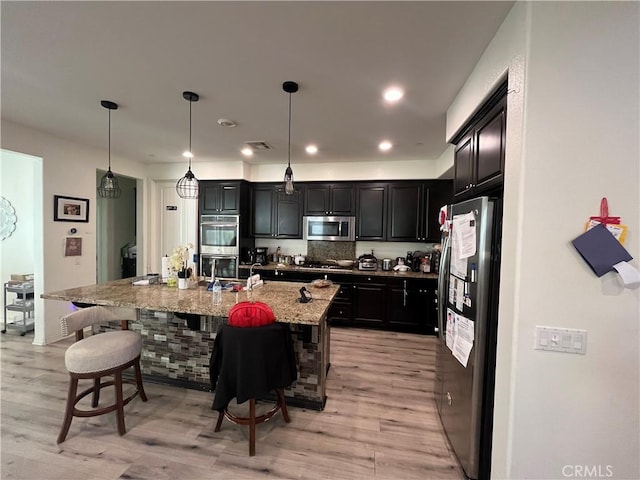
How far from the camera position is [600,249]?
3.80ft

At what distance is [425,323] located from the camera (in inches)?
159

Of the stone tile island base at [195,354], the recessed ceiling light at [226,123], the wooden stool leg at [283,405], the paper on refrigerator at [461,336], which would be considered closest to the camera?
the paper on refrigerator at [461,336]

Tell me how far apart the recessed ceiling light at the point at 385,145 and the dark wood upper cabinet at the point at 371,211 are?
79 cm

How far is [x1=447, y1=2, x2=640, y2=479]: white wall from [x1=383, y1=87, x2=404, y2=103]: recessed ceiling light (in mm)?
985

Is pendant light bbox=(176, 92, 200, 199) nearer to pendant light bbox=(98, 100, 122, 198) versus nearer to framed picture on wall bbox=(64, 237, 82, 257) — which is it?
pendant light bbox=(98, 100, 122, 198)

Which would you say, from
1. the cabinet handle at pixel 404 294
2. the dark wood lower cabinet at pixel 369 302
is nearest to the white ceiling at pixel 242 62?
the cabinet handle at pixel 404 294

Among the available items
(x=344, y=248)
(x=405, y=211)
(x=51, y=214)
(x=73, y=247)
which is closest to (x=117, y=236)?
(x=73, y=247)

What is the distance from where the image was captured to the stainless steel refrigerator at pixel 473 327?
58.8 inches

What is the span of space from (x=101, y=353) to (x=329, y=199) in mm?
3586

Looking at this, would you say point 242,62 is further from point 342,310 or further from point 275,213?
point 342,310

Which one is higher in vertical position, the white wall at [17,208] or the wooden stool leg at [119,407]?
the white wall at [17,208]

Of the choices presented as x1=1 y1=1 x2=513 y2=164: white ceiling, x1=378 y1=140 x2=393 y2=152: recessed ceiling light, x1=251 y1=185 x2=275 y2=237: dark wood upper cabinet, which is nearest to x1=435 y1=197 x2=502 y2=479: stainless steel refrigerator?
x1=1 y1=1 x2=513 y2=164: white ceiling

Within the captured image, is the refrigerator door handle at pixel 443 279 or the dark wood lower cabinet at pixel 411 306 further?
the dark wood lower cabinet at pixel 411 306

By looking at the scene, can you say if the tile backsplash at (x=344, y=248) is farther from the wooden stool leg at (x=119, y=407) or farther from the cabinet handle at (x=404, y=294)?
the wooden stool leg at (x=119, y=407)
